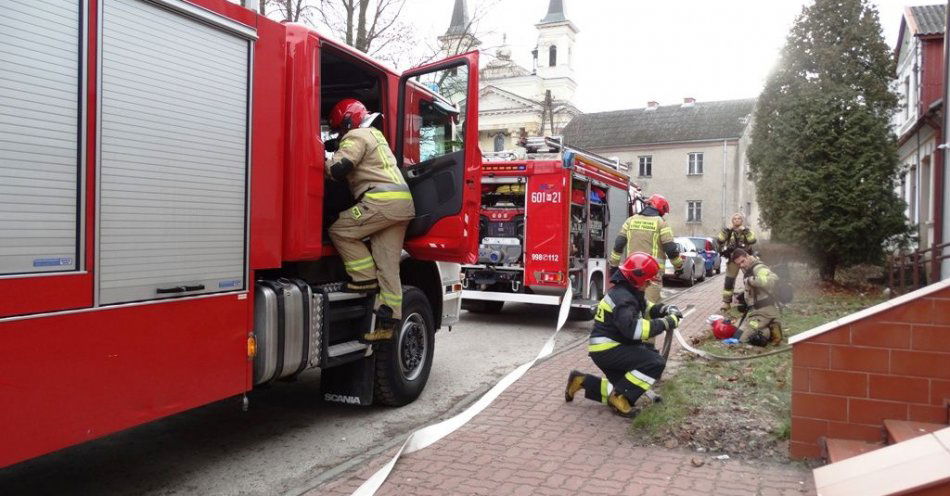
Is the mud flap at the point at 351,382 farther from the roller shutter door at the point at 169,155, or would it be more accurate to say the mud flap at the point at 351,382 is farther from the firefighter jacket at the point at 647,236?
the firefighter jacket at the point at 647,236

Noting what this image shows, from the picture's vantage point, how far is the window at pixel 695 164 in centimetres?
4425

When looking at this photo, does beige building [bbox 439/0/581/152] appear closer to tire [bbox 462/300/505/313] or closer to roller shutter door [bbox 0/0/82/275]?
tire [bbox 462/300/505/313]

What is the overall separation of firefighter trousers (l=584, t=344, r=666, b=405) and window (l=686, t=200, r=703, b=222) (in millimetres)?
41441

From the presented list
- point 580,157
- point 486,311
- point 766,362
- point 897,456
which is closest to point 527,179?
point 580,157

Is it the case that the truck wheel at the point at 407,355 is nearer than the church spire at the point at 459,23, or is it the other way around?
the truck wheel at the point at 407,355

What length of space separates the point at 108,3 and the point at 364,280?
8.07ft

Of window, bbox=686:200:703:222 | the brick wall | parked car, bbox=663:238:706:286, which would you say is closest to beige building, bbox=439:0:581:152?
window, bbox=686:200:703:222

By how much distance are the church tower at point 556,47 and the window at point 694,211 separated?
25.3 m

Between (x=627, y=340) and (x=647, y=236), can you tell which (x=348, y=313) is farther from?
(x=647, y=236)

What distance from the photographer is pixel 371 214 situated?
191 inches

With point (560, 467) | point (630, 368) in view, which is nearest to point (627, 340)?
point (630, 368)

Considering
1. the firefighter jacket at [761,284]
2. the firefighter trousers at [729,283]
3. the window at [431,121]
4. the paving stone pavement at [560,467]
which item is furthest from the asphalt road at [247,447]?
the firefighter trousers at [729,283]

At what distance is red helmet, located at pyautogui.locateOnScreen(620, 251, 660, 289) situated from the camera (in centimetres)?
505

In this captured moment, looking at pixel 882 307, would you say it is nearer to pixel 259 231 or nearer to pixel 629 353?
pixel 629 353
